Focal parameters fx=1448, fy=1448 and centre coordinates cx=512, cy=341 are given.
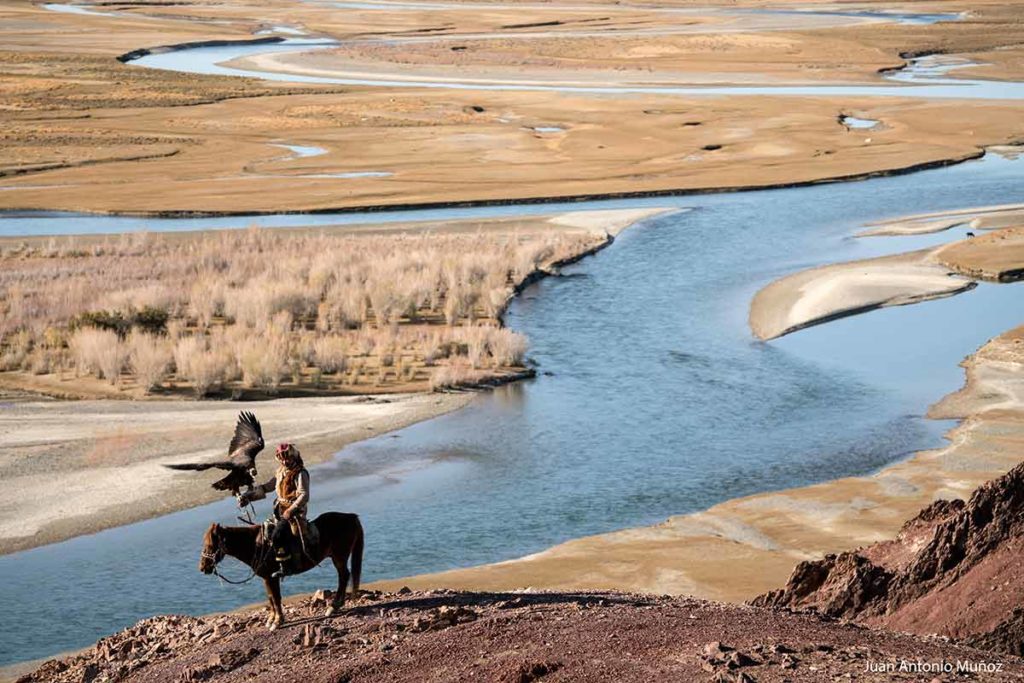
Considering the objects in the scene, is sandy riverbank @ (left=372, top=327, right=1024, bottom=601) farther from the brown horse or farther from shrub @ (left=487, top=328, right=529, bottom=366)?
shrub @ (left=487, top=328, right=529, bottom=366)

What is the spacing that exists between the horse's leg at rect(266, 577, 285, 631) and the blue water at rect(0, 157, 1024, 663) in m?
4.73

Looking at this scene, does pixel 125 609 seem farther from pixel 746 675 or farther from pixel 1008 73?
pixel 1008 73

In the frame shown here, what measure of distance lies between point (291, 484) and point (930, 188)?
44.5 metres

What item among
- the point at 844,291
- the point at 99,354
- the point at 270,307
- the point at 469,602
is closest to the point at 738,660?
the point at 469,602

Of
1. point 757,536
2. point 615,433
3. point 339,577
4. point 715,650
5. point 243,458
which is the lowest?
point 615,433

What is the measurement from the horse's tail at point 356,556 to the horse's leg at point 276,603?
0.80 metres

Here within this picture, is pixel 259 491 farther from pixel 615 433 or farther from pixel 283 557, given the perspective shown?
pixel 615 433

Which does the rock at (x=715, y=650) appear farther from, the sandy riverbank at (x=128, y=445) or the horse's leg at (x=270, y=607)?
the sandy riverbank at (x=128, y=445)

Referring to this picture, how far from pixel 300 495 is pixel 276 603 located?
1.11 m

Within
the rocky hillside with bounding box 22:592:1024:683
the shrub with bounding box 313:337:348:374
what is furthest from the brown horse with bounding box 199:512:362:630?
the shrub with bounding box 313:337:348:374

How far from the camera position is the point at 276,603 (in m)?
13.6

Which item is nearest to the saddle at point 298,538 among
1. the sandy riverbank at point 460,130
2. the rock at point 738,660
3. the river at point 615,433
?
the rock at point 738,660

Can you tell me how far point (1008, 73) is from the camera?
8794cm

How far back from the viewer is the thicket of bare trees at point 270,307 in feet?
100
